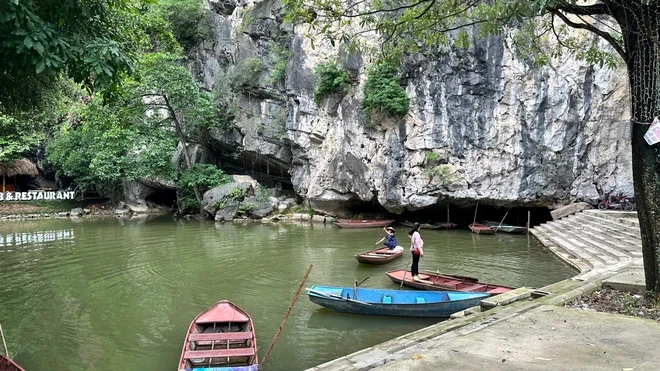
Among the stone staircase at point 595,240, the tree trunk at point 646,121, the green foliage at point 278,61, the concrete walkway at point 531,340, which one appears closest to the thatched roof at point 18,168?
the green foliage at point 278,61

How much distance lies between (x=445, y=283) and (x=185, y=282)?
5.94 metres

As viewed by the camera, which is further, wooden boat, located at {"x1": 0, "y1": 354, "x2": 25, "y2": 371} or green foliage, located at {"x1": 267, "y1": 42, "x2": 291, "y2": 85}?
green foliage, located at {"x1": 267, "y1": 42, "x2": 291, "y2": 85}

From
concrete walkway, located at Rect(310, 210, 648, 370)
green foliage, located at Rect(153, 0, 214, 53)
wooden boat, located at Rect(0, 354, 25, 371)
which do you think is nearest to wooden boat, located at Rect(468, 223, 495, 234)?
concrete walkway, located at Rect(310, 210, 648, 370)

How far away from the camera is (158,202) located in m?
32.2

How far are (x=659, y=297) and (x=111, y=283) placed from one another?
10.5 metres

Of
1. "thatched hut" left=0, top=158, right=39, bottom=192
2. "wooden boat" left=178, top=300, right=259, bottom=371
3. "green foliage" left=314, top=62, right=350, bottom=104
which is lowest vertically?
"wooden boat" left=178, top=300, right=259, bottom=371

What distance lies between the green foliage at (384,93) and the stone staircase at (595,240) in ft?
24.5

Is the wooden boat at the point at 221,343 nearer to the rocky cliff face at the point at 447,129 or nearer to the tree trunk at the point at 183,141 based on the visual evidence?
the rocky cliff face at the point at 447,129

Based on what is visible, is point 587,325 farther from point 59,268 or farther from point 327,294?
point 59,268

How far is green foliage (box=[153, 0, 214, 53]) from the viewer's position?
27719mm

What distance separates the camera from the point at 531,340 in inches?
174

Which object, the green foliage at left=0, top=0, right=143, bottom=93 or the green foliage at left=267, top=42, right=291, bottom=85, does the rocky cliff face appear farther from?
the green foliage at left=0, top=0, right=143, bottom=93

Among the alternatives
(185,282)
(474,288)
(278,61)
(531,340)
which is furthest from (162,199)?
(531,340)

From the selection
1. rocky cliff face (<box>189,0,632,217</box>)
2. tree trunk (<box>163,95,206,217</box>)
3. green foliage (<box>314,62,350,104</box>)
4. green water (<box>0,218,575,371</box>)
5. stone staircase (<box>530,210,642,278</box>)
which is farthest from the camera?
tree trunk (<box>163,95,206,217</box>)
